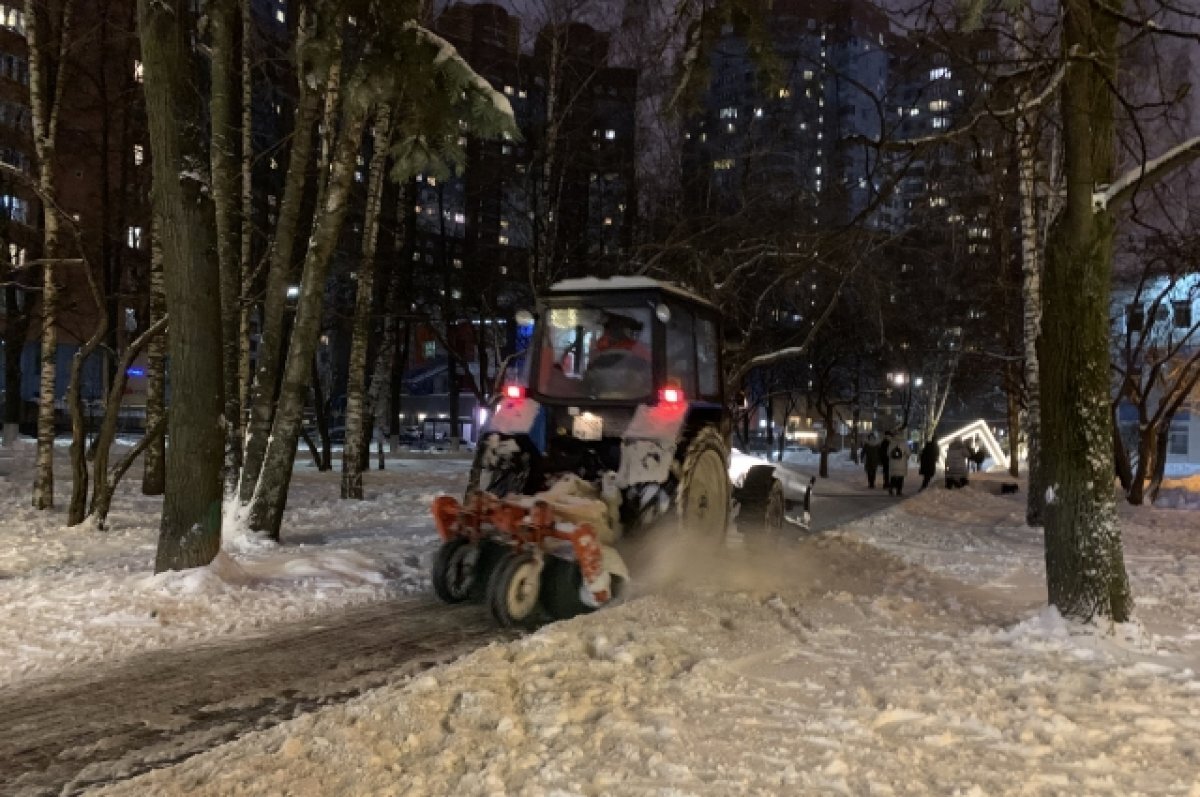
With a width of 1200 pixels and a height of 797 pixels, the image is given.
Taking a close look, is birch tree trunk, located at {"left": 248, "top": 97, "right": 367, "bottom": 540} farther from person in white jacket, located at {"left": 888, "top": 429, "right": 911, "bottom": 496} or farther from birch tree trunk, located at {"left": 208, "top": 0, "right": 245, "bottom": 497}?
person in white jacket, located at {"left": 888, "top": 429, "right": 911, "bottom": 496}

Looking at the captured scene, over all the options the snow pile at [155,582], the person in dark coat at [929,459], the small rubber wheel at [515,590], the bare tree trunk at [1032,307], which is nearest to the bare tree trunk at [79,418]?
the snow pile at [155,582]

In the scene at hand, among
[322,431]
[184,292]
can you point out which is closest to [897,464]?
[322,431]

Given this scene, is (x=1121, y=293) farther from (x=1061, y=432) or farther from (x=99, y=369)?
(x=99, y=369)

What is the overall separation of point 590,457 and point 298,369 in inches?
154

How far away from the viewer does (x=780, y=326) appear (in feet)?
117

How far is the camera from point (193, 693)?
5.64m

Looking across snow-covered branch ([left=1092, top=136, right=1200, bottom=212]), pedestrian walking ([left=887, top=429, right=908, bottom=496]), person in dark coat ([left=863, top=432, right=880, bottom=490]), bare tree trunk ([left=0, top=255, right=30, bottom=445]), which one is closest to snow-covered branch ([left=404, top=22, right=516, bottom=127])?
snow-covered branch ([left=1092, top=136, right=1200, bottom=212])

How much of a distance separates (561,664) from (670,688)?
2.42 feet

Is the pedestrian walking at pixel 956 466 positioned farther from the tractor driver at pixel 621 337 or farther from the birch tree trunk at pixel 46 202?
the birch tree trunk at pixel 46 202

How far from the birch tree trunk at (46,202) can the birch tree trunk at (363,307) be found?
4439 millimetres

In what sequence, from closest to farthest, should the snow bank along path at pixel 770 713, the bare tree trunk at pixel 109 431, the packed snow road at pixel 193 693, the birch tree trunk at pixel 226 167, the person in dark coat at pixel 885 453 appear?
the snow bank along path at pixel 770 713 < the packed snow road at pixel 193 693 < the birch tree trunk at pixel 226 167 < the bare tree trunk at pixel 109 431 < the person in dark coat at pixel 885 453

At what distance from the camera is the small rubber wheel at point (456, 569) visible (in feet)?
27.0

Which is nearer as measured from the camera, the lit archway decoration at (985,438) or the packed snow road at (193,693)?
the packed snow road at (193,693)

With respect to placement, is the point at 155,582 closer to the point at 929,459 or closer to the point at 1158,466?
the point at 1158,466
